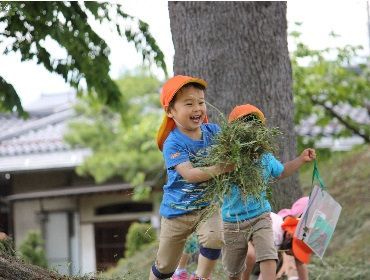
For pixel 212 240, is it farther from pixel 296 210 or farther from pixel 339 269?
pixel 339 269

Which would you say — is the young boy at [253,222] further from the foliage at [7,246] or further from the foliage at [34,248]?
the foliage at [34,248]

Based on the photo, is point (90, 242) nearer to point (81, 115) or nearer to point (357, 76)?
point (81, 115)

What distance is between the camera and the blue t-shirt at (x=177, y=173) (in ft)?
16.8

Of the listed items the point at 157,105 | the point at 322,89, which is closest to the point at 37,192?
the point at 157,105

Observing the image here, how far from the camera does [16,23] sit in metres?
8.26

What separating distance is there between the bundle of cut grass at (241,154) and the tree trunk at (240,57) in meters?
2.46

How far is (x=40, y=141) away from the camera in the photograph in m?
20.0

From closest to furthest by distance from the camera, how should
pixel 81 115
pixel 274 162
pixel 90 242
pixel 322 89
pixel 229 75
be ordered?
pixel 274 162 → pixel 229 75 → pixel 322 89 → pixel 81 115 → pixel 90 242

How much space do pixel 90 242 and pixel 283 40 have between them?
11966mm

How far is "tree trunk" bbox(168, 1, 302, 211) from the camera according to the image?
742 cm

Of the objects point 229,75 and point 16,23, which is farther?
point 16,23

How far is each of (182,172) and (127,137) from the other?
10385mm

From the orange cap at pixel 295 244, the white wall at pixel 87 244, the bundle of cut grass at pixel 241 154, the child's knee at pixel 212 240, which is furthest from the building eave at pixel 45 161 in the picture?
the bundle of cut grass at pixel 241 154

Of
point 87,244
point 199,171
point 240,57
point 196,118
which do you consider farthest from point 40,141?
point 199,171
